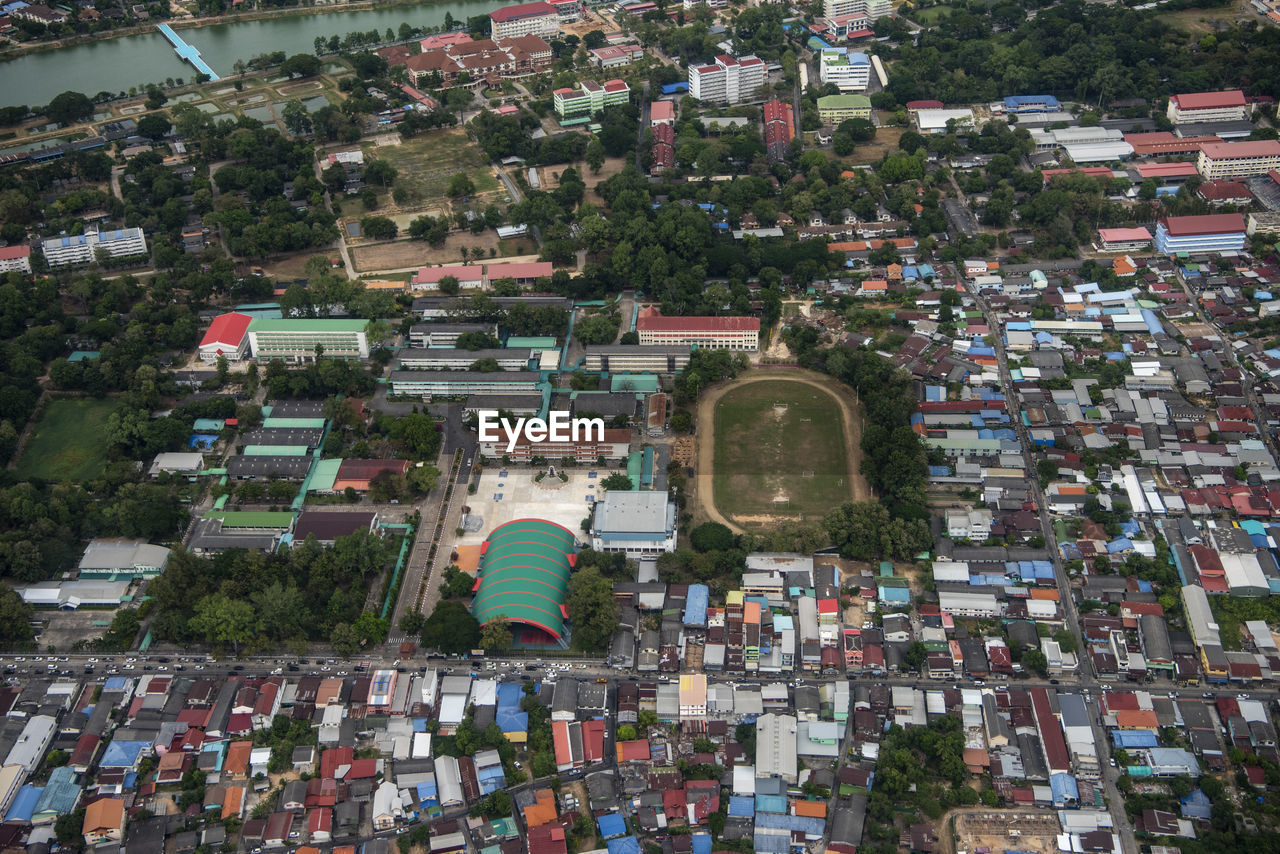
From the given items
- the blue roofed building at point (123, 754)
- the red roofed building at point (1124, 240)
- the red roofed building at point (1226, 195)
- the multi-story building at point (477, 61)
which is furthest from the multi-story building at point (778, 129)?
the blue roofed building at point (123, 754)

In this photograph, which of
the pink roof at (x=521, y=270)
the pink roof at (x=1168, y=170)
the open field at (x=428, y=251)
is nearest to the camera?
the pink roof at (x=521, y=270)

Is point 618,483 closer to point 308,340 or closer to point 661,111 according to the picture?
point 308,340

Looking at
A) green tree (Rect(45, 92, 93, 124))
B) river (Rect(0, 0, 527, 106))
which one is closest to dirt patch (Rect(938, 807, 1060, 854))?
green tree (Rect(45, 92, 93, 124))

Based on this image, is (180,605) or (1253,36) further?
(1253,36)

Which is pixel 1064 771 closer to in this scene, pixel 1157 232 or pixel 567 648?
pixel 567 648

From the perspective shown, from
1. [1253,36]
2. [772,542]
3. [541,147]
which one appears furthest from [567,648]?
[1253,36]

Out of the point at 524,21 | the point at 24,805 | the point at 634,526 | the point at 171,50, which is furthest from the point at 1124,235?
the point at 171,50

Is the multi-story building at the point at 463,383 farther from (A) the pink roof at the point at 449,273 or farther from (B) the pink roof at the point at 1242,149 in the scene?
(B) the pink roof at the point at 1242,149
